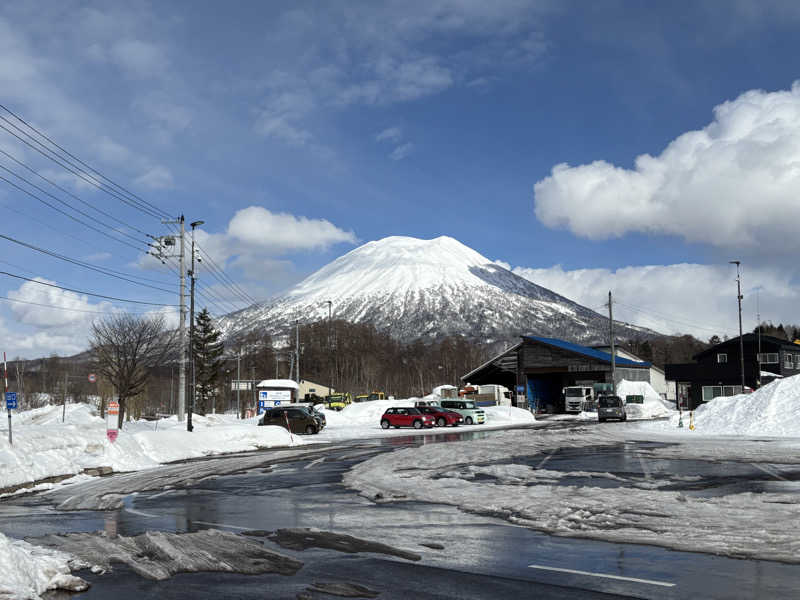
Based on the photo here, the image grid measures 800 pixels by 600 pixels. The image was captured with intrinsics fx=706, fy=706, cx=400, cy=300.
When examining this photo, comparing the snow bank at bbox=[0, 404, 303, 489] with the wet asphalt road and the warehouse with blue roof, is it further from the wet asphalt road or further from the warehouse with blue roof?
the warehouse with blue roof

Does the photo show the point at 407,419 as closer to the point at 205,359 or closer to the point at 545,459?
the point at 545,459

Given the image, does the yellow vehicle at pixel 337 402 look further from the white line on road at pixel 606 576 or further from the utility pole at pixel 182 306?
the white line on road at pixel 606 576

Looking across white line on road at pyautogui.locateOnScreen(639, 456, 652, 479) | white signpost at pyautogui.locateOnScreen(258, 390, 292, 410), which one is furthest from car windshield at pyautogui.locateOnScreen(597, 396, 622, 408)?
white line on road at pyautogui.locateOnScreen(639, 456, 652, 479)

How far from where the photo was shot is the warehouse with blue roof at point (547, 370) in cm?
8112

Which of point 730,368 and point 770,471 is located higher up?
point 730,368

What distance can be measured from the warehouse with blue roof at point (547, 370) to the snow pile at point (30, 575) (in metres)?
73.3

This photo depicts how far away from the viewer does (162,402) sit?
13125 centimetres

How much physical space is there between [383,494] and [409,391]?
116m

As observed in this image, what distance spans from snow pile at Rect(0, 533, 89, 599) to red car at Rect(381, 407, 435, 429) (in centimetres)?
4008

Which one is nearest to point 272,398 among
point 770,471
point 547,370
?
point 547,370

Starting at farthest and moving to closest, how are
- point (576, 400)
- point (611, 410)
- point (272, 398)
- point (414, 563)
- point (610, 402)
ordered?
point (576, 400) → point (272, 398) → point (610, 402) → point (611, 410) → point (414, 563)

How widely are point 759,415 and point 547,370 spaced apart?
4685cm

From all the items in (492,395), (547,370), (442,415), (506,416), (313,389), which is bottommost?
(506,416)

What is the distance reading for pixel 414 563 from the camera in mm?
8461
